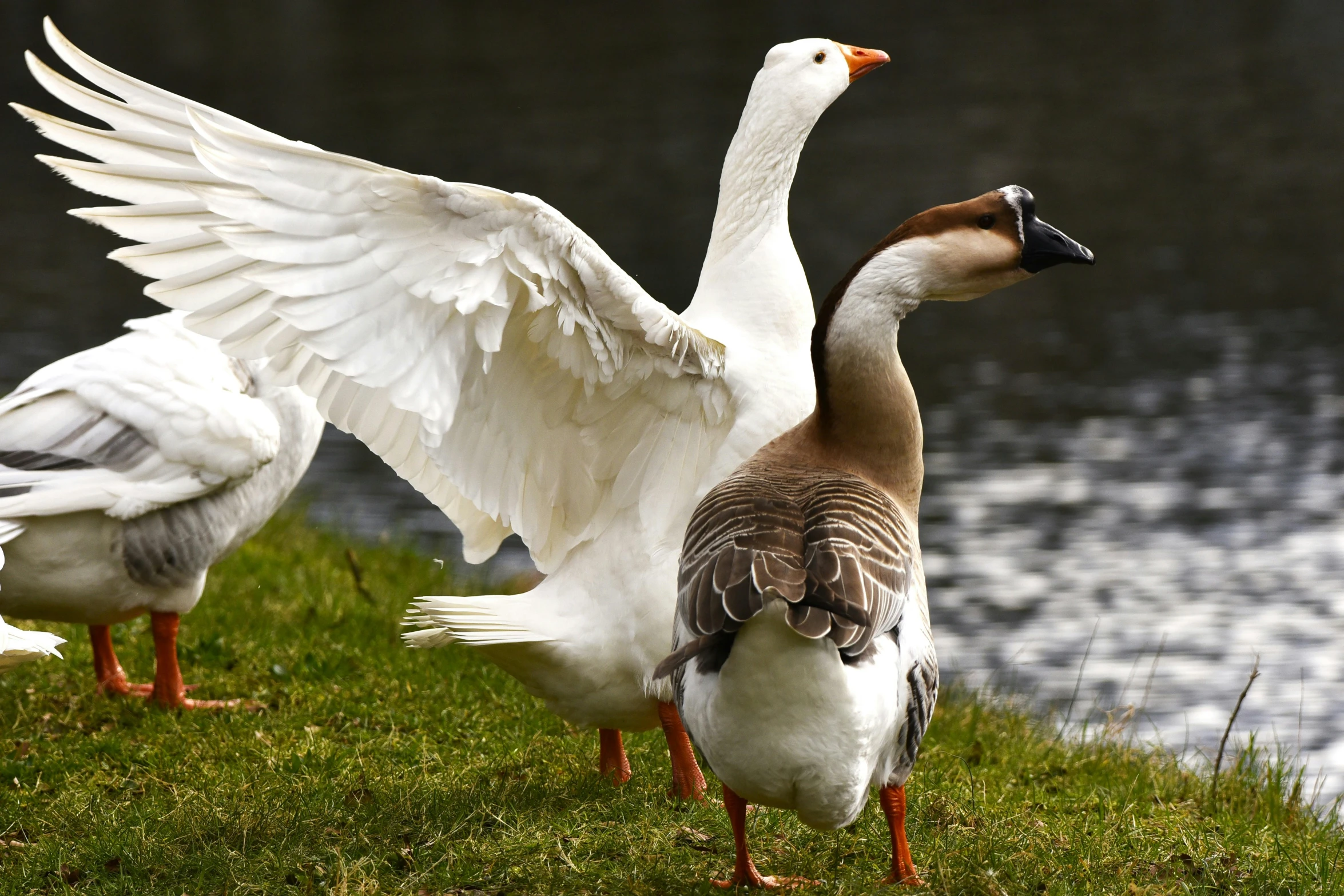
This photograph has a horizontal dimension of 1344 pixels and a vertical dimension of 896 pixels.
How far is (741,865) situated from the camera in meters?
4.14

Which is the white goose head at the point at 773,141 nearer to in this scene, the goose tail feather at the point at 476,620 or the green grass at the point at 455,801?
the goose tail feather at the point at 476,620

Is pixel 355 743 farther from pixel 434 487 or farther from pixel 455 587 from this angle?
pixel 455 587

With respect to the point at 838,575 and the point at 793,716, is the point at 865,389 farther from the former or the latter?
the point at 793,716

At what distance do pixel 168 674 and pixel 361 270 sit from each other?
9.38 feet

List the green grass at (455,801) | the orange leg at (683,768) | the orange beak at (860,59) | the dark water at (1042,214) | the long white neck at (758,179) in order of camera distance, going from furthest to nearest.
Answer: the dark water at (1042,214)
the orange beak at (860,59)
the long white neck at (758,179)
the orange leg at (683,768)
the green grass at (455,801)

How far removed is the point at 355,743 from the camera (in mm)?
5914

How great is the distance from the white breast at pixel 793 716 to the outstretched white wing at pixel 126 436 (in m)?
3.10

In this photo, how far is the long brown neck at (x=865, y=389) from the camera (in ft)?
14.1

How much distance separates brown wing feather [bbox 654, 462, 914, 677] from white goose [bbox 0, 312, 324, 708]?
278 cm

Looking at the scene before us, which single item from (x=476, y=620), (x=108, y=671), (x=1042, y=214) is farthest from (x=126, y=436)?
(x=1042, y=214)

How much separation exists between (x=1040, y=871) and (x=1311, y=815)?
6.78ft

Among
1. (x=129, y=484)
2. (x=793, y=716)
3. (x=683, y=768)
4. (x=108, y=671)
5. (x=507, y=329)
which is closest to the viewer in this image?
(x=793, y=716)

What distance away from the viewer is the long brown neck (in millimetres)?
4297

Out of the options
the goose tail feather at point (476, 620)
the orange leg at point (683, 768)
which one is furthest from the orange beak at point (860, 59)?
the orange leg at point (683, 768)
